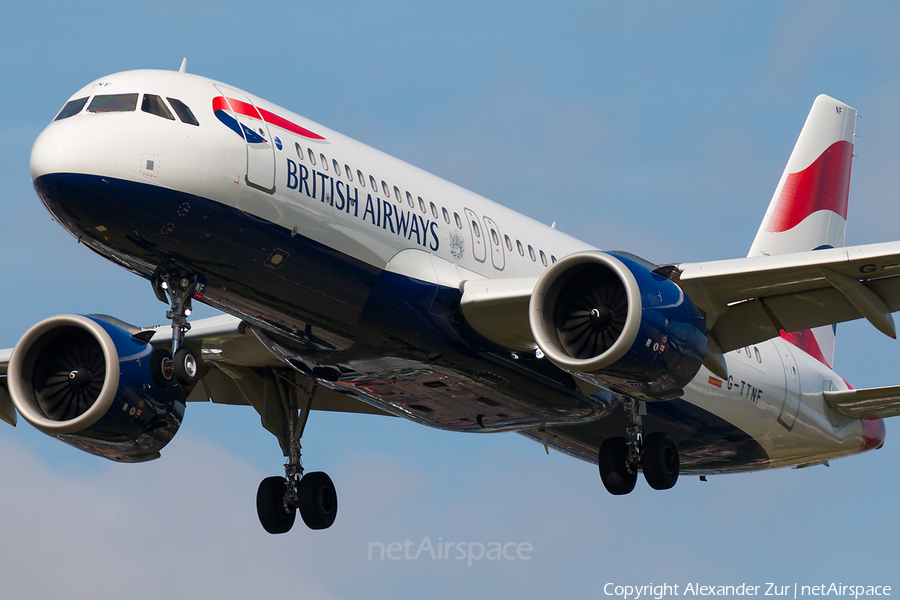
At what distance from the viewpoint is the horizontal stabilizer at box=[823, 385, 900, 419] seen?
983 inches

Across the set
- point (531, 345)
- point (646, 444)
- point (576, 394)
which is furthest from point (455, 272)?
point (646, 444)

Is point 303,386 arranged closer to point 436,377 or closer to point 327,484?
point 327,484

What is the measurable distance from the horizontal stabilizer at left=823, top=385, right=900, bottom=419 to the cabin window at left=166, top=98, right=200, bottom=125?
48.0 ft

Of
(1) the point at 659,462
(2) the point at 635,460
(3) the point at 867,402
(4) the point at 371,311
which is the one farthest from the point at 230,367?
(3) the point at 867,402

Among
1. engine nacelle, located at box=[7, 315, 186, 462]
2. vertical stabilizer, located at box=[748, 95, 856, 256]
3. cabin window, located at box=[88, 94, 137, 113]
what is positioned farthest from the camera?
vertical stabilizer, located at box=[748, 95, 856, 256]

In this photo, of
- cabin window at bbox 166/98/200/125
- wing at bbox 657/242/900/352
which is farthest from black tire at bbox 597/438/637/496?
cabin window at bbox 166/98/200/125

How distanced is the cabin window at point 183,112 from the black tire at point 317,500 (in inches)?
379

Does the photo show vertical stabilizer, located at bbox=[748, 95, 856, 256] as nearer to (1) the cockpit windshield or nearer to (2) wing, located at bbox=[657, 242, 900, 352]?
(2) wing, located at bbox=[657, 242, 900, 352]

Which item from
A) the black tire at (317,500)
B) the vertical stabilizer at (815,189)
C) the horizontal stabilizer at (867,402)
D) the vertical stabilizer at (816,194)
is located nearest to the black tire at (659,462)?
the horizontal stabilizer at (867,402)

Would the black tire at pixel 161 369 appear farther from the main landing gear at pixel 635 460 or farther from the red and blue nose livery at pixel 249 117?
the main landing gear at pixel 635 460

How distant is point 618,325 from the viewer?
777 inches

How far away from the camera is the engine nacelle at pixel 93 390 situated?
22672 mm

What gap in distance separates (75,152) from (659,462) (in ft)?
39.3

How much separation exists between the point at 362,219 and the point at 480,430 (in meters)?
6.42
